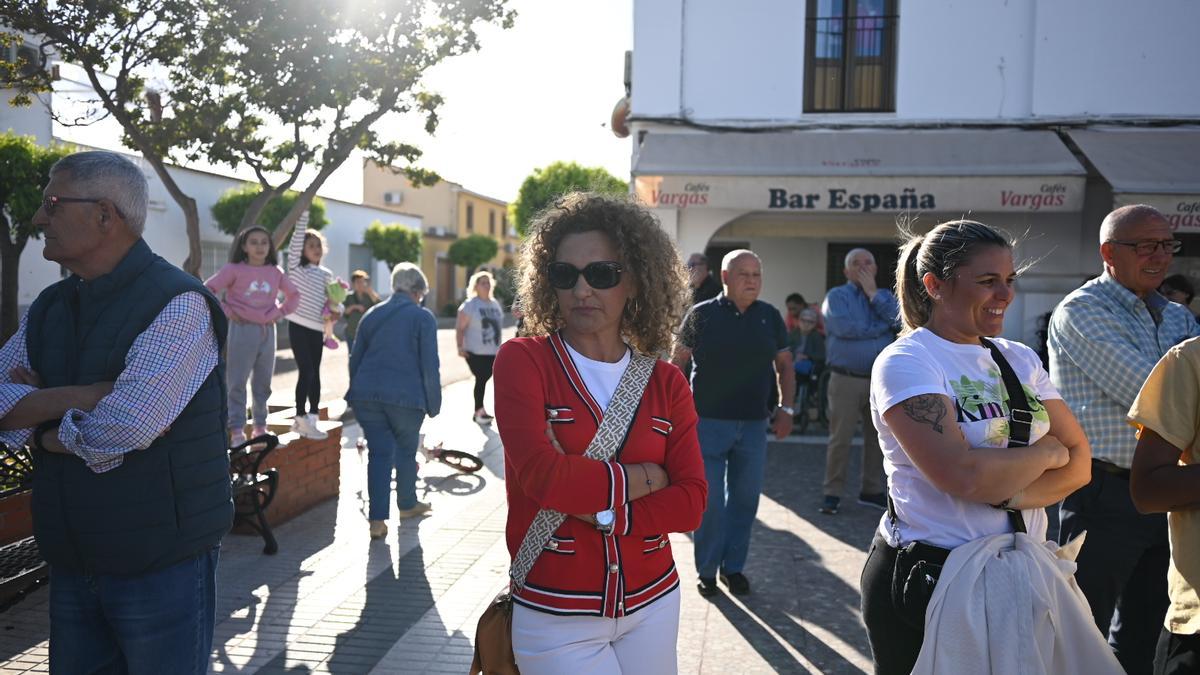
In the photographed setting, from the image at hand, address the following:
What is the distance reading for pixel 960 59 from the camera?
39.9 feet

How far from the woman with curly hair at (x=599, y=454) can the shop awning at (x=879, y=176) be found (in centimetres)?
897

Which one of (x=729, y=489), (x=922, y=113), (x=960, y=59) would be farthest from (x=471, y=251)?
(x=729, y=489)

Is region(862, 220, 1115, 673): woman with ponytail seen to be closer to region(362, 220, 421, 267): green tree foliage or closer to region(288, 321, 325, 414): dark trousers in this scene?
region(288, 321, 325, 414): dark trousers

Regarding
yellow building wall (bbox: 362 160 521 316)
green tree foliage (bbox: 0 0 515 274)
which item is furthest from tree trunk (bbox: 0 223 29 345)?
yellow building wall (bbox: 362 160 521 316)

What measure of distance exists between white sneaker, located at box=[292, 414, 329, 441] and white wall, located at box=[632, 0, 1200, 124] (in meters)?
7.00

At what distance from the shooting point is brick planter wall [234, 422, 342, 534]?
661cm

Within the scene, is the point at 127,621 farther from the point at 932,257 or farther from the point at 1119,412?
the point at 1119,412

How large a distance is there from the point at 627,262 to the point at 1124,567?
2227mm

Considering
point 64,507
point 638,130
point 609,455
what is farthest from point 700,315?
point 638,130

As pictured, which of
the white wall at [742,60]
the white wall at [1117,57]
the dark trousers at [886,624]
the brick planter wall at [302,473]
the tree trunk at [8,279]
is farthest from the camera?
the tree trunk at [8,279]

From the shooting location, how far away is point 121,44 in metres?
9.42

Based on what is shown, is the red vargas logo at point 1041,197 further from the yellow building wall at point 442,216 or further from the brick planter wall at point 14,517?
the yellow building wall at point 442,216

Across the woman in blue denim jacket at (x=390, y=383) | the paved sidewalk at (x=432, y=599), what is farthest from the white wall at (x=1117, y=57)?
the woman in blue denim jacket at (x=390, y=383)

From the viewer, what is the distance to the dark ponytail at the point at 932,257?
2.48 meters
